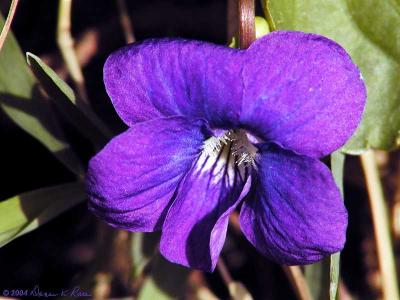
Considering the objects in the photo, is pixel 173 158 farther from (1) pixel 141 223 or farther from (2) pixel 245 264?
(2) pixel 245 264

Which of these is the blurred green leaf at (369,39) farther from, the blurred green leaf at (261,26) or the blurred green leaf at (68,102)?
the blurred green leaf at (68,102)

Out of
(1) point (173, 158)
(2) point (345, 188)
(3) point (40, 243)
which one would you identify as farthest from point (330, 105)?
(3) point (40, 243)

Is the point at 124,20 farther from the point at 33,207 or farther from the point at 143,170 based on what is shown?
the point at 143,170

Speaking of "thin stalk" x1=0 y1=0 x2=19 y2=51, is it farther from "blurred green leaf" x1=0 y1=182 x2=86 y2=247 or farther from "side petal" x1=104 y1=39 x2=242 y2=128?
"blurred green leaf" x1=0 y1=182 x2=86 y2=247

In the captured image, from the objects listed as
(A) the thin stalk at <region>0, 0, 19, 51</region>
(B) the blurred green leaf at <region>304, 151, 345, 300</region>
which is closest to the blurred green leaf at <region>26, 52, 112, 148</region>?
(A) the thin stalk at <region>0, 0, 19, 51</region>

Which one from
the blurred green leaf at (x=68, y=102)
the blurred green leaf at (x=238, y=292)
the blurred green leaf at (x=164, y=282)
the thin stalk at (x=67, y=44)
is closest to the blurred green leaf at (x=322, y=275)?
the blurred green leaf at (x=238, y=292)
